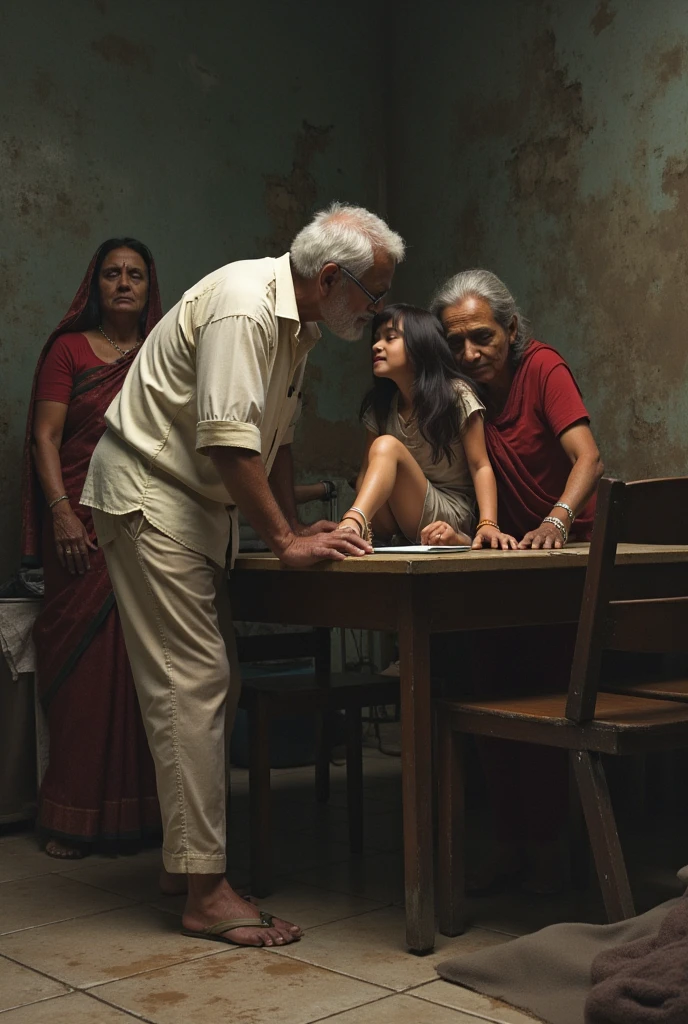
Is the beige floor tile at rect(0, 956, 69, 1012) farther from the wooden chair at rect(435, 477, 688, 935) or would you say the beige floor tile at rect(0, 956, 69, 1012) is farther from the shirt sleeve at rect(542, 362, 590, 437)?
the shirt sleeve at rect(542, 362, 590, 437)

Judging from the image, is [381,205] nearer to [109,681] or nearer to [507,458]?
[507,458]

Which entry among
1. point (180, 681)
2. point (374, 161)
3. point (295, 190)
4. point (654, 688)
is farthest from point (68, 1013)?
point (374, 161)


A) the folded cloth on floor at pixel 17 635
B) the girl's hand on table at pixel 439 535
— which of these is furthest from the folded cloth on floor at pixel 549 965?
the folded cloth on floor at pixel 17 635

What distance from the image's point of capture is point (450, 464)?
139 inches

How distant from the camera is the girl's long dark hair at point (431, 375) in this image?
339 centimetres

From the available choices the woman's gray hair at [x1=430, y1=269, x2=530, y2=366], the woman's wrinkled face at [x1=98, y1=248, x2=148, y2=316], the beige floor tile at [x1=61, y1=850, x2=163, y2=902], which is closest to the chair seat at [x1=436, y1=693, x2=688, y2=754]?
the beige floor tile at [x1=61, y1=850, x2=163, y2=902]

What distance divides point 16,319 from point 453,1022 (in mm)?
3399

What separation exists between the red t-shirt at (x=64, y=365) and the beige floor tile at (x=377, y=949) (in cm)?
200

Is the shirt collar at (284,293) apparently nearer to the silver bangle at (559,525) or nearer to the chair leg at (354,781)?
the silver bangle at (559,525)

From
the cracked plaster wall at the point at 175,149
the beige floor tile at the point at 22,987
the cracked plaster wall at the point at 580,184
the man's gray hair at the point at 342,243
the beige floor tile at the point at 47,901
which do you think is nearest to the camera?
the beige floor tile at the point at 22,987

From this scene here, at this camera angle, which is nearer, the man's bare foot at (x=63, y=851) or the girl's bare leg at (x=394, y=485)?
the girl's bare leg at (x=394, y=485)

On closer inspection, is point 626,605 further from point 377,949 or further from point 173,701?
point 173,701

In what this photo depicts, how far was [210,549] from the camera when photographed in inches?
109

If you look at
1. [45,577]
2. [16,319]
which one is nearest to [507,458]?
[45,577]
